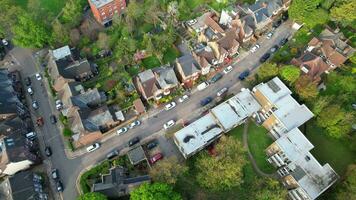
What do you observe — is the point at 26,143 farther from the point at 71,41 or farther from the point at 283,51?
the point at 283,51

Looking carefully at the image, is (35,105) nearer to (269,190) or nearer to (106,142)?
(106,142)

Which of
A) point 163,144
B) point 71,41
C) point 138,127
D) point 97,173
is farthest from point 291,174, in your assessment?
point 71,41

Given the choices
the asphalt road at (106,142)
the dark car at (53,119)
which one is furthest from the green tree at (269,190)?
the dark car at (53,119)

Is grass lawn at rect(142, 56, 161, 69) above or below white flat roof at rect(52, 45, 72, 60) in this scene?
below

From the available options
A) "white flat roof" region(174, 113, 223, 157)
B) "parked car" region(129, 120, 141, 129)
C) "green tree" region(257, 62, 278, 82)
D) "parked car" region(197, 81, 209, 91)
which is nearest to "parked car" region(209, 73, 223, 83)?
"parked car" region(197, 81, 209, 91)

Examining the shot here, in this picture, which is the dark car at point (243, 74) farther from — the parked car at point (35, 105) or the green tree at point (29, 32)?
the green tree at point (29, 32)

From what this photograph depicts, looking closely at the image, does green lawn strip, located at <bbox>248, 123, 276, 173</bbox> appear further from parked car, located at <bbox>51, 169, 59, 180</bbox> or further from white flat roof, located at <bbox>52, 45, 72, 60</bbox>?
white flat roof, located at <bbox>52, 45, 72, 60</bbox>

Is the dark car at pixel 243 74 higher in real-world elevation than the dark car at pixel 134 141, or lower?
higher
